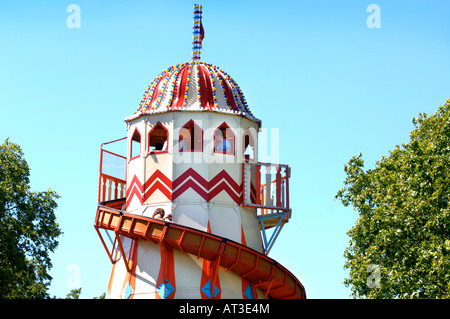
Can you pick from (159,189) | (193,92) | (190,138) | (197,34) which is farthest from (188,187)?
(197,34)

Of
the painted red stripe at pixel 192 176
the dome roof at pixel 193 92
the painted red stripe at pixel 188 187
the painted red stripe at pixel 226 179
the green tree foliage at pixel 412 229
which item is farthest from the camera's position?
the dome roof at pixel 193 92

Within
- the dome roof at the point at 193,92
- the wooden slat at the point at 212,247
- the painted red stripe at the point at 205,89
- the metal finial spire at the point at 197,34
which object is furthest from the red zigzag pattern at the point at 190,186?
the metal finial spire at the point at 197,34

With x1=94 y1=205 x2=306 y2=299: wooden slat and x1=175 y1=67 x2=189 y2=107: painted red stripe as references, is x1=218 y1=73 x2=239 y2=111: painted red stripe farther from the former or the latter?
x1=94 y1=205 x2=306 y2=299: wooden slat

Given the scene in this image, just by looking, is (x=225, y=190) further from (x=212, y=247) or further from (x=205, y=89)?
(x=205, y=89)

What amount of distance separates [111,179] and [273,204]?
9193mm

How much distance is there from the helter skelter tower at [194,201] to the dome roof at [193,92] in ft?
0.21

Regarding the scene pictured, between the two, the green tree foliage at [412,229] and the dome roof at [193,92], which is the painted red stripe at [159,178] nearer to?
the dome roof at [193,92]

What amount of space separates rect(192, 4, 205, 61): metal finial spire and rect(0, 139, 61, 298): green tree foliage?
13105 mm

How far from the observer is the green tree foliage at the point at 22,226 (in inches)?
2062

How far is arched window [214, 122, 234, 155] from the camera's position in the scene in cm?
4828

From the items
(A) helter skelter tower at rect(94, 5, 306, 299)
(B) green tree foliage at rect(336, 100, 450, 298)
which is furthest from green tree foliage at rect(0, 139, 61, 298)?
(B) green tree foliage at rect(336, 100, 450, 298)

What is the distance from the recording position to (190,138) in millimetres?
48438
